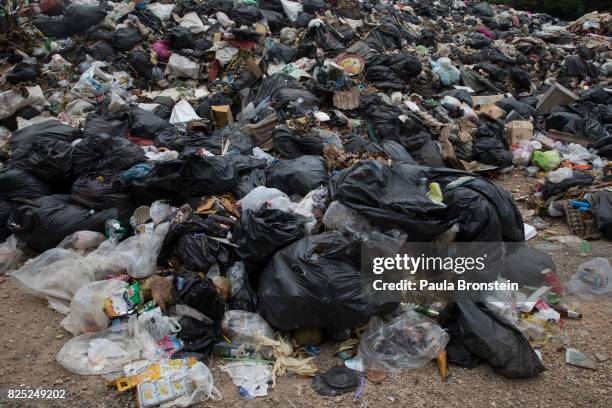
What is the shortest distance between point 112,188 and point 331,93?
2504mm

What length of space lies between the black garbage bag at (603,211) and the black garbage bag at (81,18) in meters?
6.01

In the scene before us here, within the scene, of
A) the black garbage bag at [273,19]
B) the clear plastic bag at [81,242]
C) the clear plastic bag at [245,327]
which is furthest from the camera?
the black garbage bag at [273,19]

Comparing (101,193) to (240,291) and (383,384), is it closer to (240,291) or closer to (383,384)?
(240,291)

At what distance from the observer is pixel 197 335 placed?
2.41 m

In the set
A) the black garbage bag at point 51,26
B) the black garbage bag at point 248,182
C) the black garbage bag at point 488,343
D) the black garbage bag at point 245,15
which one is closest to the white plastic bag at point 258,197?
the black garbage bag at point 248,182

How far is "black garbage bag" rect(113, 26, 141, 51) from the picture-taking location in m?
5.68

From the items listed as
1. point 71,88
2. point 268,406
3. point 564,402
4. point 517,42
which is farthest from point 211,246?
point 517,42

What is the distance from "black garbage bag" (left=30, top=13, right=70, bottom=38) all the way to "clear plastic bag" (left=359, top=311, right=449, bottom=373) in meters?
5.72

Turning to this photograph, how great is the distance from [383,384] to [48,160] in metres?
2.73

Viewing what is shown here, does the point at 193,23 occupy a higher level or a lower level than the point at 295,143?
higher

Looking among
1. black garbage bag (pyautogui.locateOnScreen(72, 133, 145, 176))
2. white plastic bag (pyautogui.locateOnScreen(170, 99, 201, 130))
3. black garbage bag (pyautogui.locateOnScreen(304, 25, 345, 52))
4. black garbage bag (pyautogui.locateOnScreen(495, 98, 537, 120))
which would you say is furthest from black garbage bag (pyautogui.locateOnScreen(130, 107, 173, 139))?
black garbage bag (pyautogui.locateOnScreen(495, 98, 537, 120))

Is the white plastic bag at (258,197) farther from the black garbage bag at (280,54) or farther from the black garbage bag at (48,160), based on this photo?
the black garbage bag at (280,54)

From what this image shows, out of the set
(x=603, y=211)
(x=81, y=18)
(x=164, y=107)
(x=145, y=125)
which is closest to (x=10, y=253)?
(x=145, y=125)

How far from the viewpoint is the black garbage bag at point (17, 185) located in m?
3.23
